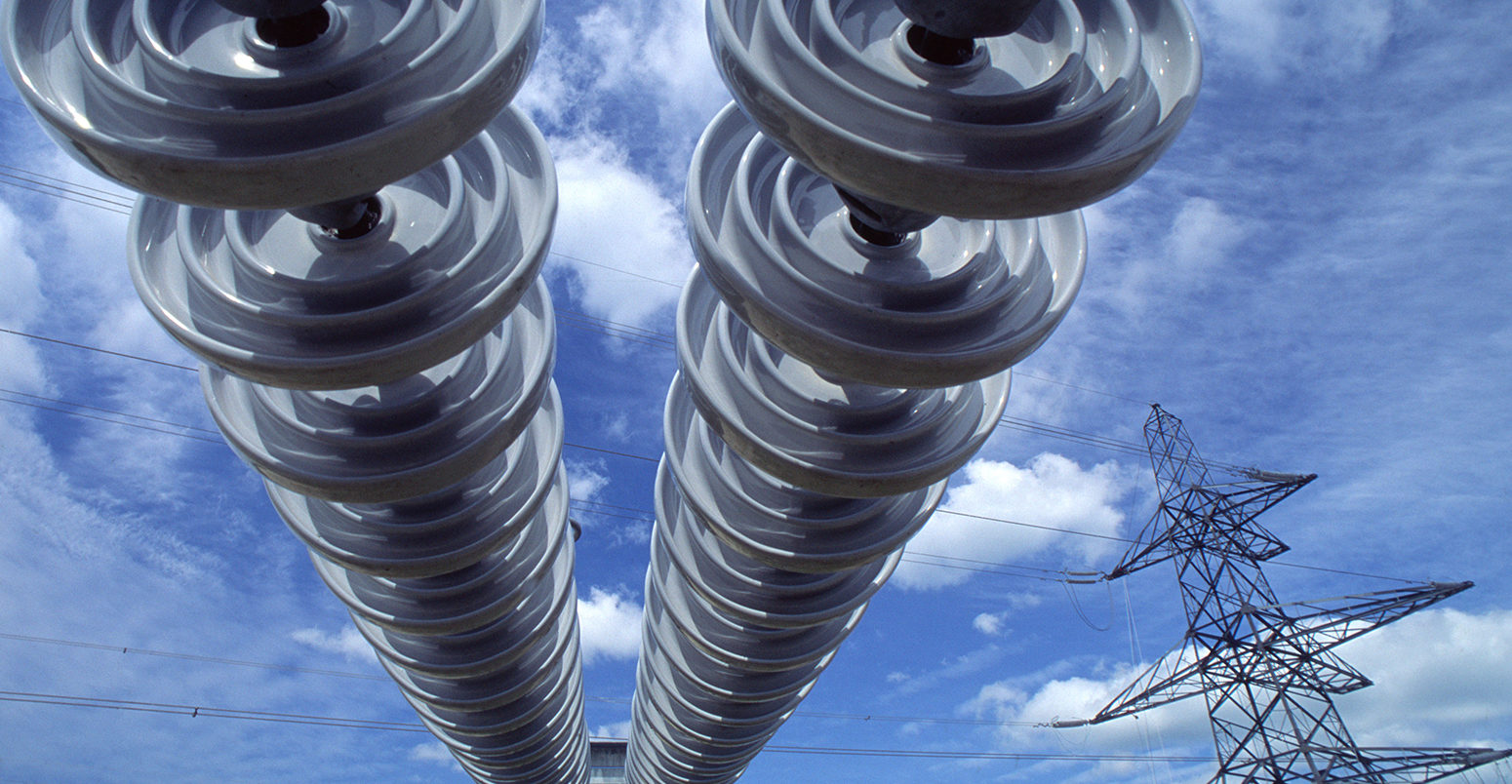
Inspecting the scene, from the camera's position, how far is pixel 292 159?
464cm

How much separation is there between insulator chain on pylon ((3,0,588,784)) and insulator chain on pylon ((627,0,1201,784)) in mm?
1401

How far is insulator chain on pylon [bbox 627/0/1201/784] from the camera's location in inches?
198

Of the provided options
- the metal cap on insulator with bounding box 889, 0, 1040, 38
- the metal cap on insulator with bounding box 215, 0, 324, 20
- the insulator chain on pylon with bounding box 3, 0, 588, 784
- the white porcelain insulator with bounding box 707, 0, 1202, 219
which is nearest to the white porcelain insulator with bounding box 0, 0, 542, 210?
the insulator chain on pylon with bounding box 3, 0, 588, 784

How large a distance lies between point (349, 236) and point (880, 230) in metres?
3.83

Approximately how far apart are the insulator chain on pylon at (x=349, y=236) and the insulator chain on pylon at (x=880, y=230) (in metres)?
1.40

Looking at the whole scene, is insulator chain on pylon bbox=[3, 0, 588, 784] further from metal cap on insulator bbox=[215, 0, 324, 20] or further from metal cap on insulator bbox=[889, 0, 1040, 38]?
metal cap on insulator bbox=[889, 0, 1040, 38]

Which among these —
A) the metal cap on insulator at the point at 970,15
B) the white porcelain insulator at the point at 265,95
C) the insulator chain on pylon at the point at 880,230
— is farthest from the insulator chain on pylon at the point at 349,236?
the metal cap on insulator at the point at 970,15

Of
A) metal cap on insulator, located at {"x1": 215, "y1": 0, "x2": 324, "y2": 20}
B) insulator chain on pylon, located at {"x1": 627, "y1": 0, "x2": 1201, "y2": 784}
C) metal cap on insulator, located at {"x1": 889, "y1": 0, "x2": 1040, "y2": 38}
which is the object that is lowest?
insulator chain on pylon, located at {"x1": 627, "y1": 0, "x2": 1201, "y2": 784}

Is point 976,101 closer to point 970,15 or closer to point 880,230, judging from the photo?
point 970,15

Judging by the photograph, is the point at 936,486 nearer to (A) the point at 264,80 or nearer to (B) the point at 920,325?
(B) the point at 920,325

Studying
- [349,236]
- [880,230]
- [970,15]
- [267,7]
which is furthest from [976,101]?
[349,236]

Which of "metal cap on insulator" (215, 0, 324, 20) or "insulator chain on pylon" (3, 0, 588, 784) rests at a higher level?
"metal cap on insulator" (215, 0, 324, 20)

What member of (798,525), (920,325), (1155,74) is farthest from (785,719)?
(1155,74)

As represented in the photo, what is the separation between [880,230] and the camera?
6.96 metres
